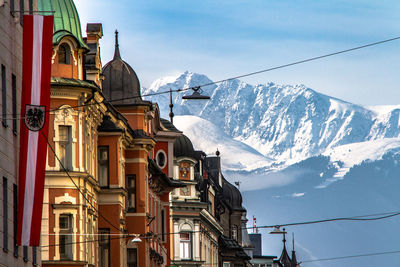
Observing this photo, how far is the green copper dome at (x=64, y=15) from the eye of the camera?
56125 millimetres

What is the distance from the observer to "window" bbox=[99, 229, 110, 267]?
6381cm

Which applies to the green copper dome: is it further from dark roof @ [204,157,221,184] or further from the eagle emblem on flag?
dark roof @ [204,157,221,184]

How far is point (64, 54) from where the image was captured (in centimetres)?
5603

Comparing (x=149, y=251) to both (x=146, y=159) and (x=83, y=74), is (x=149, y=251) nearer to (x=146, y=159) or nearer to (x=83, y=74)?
(x=146, y=159)

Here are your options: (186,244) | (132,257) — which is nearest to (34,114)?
(132,257)

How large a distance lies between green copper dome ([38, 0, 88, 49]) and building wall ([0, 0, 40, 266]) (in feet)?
26.5

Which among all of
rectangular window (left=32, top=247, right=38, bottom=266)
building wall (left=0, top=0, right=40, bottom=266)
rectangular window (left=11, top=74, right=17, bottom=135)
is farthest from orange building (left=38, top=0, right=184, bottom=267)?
building wall (left=0, top=0, right=40, bottom=266)

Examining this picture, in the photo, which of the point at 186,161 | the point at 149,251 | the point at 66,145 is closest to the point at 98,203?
the point at 66,145

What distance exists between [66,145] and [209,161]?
76.3 meters

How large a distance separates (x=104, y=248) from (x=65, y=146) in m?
9.78

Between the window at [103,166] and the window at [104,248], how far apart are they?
226 cm

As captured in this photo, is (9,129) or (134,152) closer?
(9,129)

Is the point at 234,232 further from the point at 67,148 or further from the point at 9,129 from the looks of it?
the point at 9,129

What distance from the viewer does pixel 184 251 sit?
10200 centimetres
